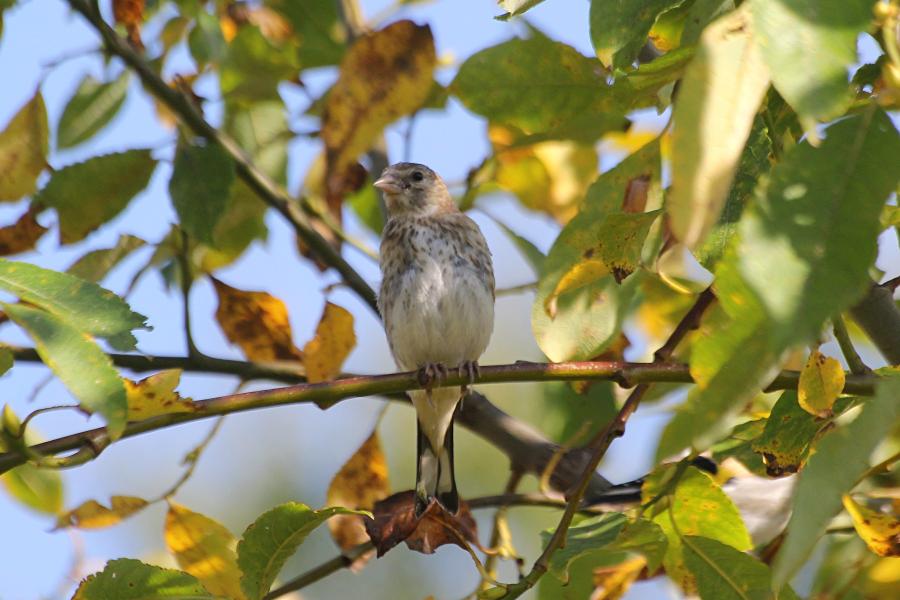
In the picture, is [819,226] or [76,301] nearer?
[819,226]

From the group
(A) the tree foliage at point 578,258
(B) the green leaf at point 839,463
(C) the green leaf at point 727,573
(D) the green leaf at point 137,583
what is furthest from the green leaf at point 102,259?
(B) the green leaf at point 839,463

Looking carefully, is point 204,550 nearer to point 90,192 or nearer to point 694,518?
point 694,518

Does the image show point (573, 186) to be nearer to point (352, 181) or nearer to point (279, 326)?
point (352, 181)

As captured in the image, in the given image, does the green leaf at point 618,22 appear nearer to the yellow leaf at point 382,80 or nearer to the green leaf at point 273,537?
the green leaf at point 273,537

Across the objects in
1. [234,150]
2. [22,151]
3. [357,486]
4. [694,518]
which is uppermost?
[234,150]

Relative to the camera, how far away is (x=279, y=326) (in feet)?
10.5

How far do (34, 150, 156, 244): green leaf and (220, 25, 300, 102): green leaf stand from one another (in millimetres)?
545

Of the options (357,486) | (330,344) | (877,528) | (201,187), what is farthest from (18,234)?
(877,528)

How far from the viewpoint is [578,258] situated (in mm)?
2541

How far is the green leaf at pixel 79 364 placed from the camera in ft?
5.49

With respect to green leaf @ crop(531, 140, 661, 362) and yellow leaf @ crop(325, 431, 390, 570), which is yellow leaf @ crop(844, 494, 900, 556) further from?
yellow leaf @ crop(325, 431, 390, 570)

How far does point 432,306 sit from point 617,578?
75.6 inches

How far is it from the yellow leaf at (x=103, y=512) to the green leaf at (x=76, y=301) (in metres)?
0.88

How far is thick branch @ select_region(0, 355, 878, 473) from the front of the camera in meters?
2.08
